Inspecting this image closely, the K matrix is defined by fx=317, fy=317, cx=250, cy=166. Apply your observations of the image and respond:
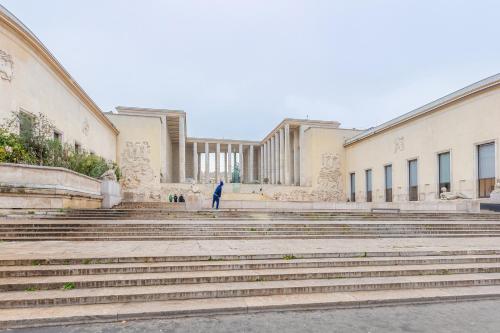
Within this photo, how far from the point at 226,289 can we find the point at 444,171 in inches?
867

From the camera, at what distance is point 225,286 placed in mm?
4922

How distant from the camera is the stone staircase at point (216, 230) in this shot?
8055 millimetres

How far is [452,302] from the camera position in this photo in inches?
189

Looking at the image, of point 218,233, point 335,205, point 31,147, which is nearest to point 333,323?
point 218,233

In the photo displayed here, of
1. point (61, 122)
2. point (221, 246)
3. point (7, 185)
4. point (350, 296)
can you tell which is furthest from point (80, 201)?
point (350, 296)

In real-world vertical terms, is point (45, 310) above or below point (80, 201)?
below

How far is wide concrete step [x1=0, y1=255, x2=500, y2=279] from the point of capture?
5012 mm

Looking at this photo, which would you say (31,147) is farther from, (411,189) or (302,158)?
(302,158)

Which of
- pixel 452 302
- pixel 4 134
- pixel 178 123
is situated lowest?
pixel 452 302

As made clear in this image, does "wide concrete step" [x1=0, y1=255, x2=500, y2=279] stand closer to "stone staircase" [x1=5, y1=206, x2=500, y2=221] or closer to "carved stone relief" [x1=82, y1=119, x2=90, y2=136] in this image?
"stone staircase" [x1=5, y1=206, x2=500, y2=221]

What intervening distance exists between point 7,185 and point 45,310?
7641mm

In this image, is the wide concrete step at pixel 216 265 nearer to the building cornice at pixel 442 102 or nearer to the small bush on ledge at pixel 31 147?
the small bush on ledge at pixel 31 147

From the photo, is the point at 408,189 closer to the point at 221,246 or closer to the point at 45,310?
the point at 221,246

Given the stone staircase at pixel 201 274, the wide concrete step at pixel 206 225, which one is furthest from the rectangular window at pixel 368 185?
the stone staircase at pixel 201 274
